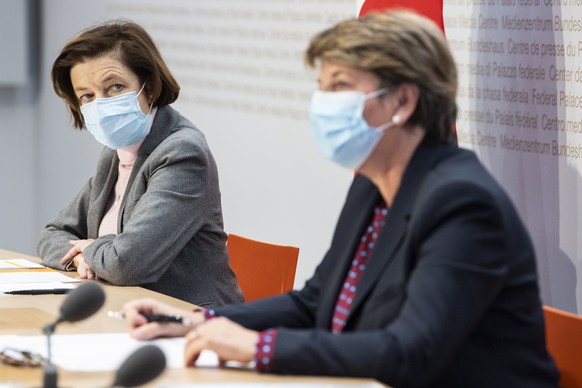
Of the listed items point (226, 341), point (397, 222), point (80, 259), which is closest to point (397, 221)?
point (397, 222)

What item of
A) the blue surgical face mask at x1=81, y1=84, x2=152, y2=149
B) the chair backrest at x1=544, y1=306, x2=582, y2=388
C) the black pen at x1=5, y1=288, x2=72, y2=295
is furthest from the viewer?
the blue surgical face mask at x1=81, y1=84, x2=152, y2=149

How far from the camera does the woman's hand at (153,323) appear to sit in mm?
2094

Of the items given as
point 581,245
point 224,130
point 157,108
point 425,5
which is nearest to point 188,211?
point 157,108

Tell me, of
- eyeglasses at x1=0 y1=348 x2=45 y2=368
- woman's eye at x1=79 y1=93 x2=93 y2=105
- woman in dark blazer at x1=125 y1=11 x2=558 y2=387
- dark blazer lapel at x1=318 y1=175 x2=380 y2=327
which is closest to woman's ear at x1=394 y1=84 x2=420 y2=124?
woman in dark blazer at x1=125 y1=11 x2=558 y2=387

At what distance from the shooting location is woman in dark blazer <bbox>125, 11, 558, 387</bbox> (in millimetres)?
1705

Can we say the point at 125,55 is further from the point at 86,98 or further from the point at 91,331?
the point at 91,331

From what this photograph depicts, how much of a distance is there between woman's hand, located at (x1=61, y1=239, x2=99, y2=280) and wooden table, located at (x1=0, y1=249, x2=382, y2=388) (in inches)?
5.1

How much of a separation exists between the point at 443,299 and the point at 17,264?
6.60 feet

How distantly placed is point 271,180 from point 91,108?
1.72 meters

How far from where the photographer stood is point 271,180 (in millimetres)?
4824

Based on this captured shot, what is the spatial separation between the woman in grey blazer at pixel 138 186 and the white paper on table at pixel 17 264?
5 cm

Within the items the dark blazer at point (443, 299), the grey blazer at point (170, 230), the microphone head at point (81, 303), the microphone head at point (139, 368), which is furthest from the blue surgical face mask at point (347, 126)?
the grey blazer at point (170, 230)

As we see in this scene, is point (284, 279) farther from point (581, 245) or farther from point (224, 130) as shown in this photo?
point (224, 130)

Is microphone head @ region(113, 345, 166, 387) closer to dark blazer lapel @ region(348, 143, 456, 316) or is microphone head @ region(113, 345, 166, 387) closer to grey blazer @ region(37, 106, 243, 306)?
dark blazer lapel @ region(348, 143, 456, 316)
